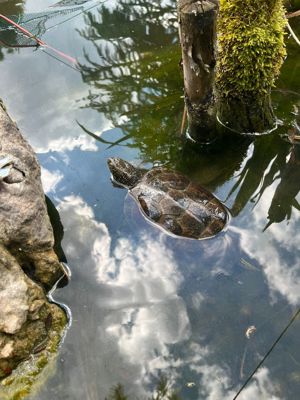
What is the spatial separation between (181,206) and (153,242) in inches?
13.7

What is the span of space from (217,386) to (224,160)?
6.89 feet

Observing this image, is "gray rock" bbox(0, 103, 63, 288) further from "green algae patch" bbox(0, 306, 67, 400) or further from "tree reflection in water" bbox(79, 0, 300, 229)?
"tree reflection in water" bbox(79, 0, 300, 229)

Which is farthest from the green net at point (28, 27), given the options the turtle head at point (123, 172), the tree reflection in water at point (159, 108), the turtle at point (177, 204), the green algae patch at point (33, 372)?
the green algae patch at point (33, 372)

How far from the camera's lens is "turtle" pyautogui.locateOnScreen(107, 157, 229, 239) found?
3.01 m

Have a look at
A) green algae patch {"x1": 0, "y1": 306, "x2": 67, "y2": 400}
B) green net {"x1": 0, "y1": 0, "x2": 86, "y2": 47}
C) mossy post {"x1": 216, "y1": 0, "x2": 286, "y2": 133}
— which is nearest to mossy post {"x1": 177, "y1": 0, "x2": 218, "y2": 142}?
mossy post {"x1": 216, "y1": 0, "x2": 286, "y2": 133}

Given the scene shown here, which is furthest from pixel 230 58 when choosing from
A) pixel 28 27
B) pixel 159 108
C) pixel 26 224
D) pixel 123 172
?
pixel 28 27

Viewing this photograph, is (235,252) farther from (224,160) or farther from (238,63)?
(238,63)

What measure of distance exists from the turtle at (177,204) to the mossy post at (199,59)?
2.06 feet

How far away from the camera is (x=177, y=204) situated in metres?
3.06

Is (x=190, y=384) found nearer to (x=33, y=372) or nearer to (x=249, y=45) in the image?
(x=33, y=372)

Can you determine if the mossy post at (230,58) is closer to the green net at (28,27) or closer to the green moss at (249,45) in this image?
the green moss at (249,45)

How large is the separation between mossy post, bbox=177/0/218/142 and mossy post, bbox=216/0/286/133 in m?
0.29

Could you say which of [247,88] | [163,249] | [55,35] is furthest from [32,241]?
[55,35]

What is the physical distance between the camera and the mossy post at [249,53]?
3.37 metres
